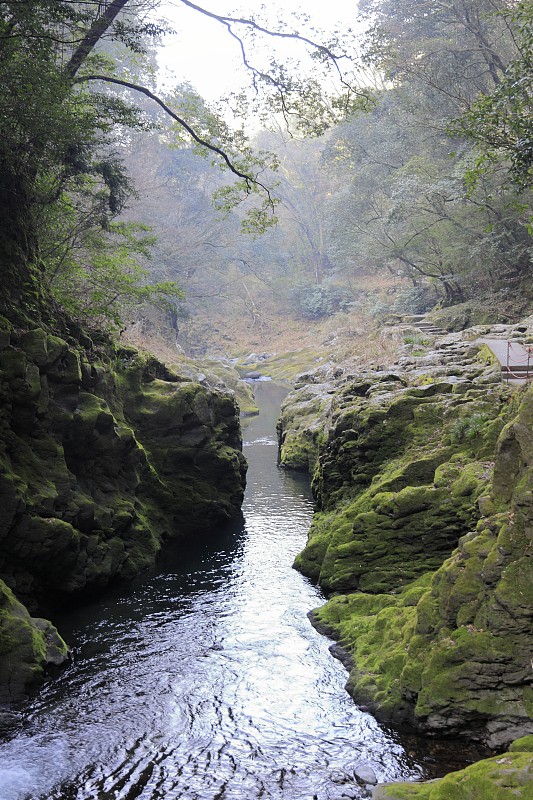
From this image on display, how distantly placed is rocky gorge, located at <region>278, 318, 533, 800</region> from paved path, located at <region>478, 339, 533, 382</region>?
0.36m

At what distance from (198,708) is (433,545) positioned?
562 cm

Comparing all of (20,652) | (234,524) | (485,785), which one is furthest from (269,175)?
(485,785)

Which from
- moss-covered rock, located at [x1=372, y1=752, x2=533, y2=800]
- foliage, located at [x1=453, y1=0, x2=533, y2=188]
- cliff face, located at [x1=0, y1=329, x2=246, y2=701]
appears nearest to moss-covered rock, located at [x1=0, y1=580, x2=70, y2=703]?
cliff face, located at [x1=0, y1=329, x2=246, y2=701]

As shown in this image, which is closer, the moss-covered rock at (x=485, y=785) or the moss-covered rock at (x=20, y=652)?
the moss-covered rock at (x=485, y=785)

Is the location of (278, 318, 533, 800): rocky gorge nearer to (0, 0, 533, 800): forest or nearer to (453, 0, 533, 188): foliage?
(0, 0, 533, 800): forest

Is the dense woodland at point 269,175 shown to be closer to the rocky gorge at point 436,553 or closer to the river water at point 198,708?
the rocky gorge at point 436,553

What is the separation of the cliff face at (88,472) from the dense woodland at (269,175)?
73.7 inches

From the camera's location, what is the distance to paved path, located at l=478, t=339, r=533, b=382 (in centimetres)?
1623

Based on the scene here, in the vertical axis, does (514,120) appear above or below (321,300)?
below

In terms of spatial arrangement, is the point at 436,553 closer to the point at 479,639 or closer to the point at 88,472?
the point at 479,639

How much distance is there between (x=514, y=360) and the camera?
1761 centimetres

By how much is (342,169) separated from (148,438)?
4670 centimetres

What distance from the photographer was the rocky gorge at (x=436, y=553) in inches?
344

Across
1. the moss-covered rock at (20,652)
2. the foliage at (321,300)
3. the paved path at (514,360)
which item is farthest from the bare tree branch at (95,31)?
the foliage at (321,300)
